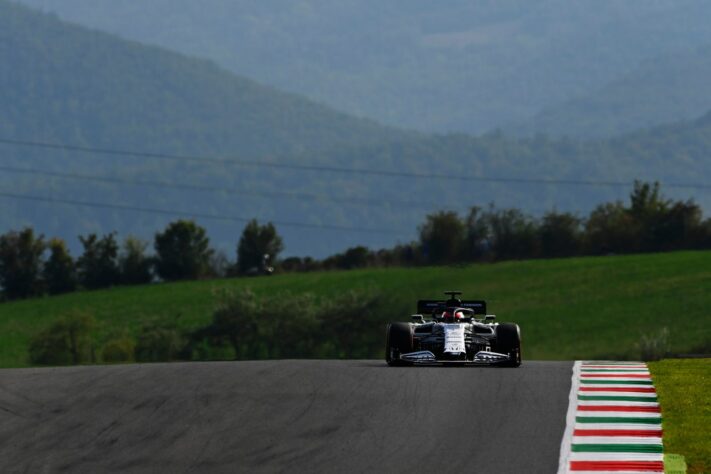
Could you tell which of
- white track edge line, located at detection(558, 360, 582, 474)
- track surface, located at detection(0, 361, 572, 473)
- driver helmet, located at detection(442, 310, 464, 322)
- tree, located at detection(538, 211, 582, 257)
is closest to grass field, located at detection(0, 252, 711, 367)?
tree, located at detection(538, 211, 582, 257)

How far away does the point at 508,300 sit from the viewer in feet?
318

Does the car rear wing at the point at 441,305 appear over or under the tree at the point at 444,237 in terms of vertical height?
under

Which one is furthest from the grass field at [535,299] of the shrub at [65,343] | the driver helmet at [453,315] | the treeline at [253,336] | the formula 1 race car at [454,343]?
the formula 1 race car at [454,343]

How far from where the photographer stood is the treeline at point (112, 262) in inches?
4764

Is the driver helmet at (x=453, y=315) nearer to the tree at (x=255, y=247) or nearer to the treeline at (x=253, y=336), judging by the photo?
the treeline at (x=253, y=336)

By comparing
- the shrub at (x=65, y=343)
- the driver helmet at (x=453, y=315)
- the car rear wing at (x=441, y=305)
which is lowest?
the shrub at (x=65, y=343)

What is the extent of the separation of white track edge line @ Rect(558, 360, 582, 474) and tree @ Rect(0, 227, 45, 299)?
321ft

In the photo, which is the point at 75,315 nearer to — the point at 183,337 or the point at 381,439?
the point at 183,337

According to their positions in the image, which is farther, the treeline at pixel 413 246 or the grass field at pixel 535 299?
the treeline at pixel 413 246

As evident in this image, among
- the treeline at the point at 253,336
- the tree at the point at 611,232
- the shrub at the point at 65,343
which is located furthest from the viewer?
the tree at the point at 611,232

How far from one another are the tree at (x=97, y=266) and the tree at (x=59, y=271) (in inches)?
36.1

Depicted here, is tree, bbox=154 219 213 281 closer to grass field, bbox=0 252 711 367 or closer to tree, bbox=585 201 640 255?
grass field, bbox=0 252 711 367

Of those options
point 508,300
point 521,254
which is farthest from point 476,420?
point 521,254

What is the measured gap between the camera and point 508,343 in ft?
97.5
